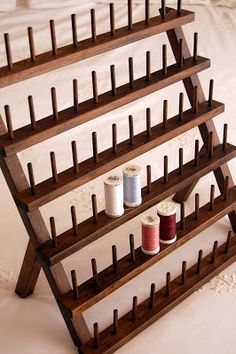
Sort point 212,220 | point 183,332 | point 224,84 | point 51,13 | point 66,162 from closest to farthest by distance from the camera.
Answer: point 183,332 < point 212,220 < point 66,162 < point 224,84 < point 51,13

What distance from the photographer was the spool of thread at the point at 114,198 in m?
1.40

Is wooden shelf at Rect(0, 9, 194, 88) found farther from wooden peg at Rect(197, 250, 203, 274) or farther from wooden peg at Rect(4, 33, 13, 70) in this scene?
wooden peg at Rect(197, 250, 203, 274)

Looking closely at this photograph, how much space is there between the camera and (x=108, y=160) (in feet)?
4.46

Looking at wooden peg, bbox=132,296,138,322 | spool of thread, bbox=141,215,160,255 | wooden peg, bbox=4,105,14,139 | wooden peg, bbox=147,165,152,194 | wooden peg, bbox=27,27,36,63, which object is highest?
wooden peg, bbox=27,27,36,63

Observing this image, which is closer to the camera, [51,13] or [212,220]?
[212,220]

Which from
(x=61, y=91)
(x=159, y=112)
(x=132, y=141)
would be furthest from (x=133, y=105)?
(x=132, y=141)

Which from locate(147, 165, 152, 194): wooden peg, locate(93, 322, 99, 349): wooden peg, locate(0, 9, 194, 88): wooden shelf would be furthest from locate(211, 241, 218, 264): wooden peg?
locate(0, 9, 194, 88): wooden shelf

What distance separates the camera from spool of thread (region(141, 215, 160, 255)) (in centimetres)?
146

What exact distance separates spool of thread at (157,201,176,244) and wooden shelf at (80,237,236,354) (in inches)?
5.3

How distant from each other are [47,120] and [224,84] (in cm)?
134

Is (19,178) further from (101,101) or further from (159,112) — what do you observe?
(159,112)

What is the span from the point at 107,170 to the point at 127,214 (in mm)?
131

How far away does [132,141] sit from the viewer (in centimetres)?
141

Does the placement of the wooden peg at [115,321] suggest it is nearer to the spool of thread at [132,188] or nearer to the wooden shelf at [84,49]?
the spool of thread at [132,188]
